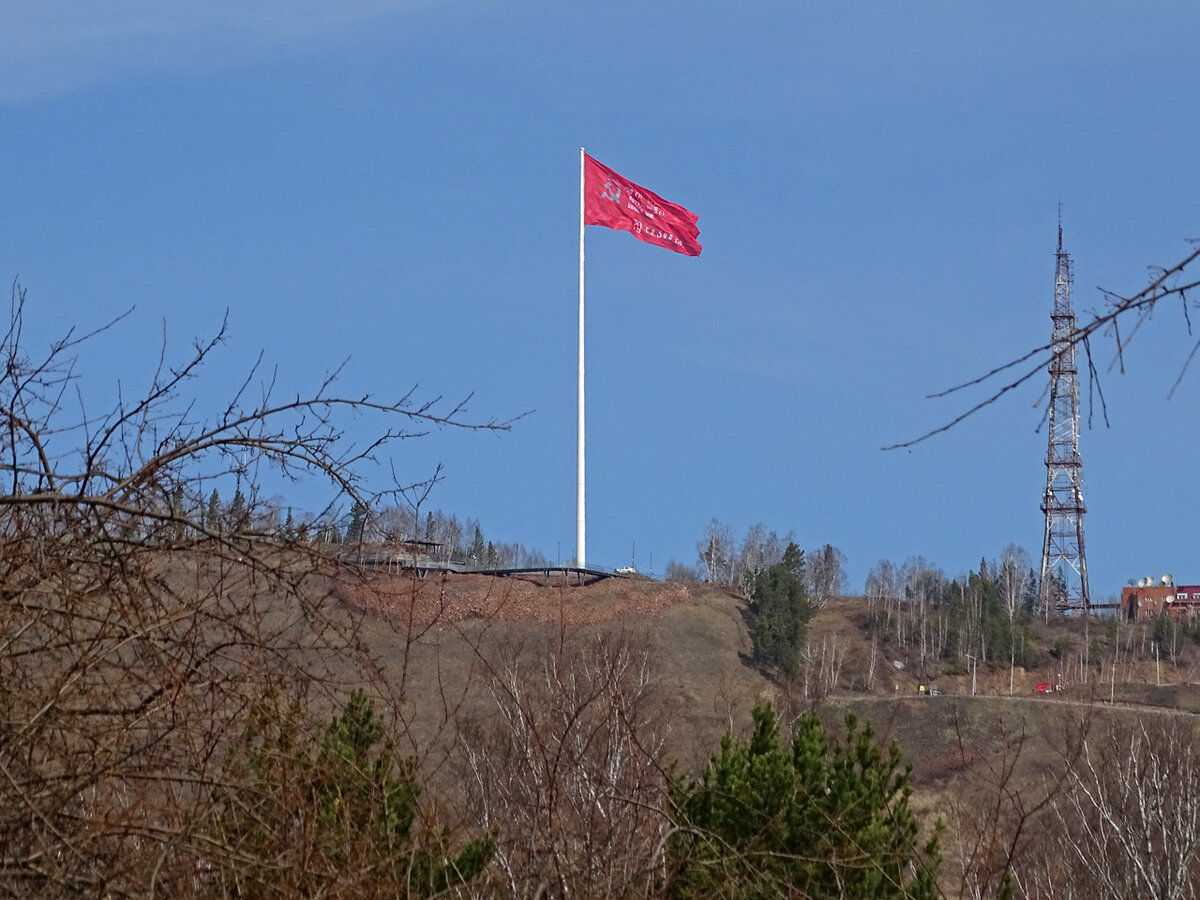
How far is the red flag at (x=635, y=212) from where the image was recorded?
38781mm

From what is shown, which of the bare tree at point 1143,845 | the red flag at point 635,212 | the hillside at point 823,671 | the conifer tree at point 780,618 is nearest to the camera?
the bare tree at point 1143,845

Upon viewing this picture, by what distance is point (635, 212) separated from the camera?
4000cm

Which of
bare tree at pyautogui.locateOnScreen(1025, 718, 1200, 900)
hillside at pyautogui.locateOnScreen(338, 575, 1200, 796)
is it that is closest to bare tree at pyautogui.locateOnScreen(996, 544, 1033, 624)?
hillside at pyautogui.locateOnScreen(338, 575, 1200, 796)

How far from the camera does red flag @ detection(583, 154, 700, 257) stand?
127 ft

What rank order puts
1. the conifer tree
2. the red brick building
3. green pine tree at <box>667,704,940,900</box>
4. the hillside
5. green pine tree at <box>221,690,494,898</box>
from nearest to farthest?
green pine tree at <box>221,690,494,898</box>, green pine tree at <box>667,704,940,900</box>, the hillside, the conifer tree, the red brick building

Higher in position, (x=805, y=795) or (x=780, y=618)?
(x=780, y=618)

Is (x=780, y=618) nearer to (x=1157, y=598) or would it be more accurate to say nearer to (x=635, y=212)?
(x=635, y=212)

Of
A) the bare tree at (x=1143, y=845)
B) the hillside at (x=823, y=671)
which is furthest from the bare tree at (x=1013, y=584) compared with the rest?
the bare tree at (x=1143, y=845)

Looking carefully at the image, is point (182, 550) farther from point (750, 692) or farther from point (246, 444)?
point (750, 692)

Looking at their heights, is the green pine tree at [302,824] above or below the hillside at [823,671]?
above

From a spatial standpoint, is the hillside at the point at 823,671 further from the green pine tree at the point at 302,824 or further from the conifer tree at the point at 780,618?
the green pine tree at the point at 302,824

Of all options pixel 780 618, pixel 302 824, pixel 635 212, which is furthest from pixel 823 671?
pixel 302 824

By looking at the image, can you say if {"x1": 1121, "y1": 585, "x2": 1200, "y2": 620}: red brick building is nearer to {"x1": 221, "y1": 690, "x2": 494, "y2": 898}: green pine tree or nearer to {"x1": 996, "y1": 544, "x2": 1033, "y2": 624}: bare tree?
{"x1": 996, "y1": 544, "x2": 1033, "y2": 624}: bare tree

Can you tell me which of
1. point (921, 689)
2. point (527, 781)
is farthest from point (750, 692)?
point (527, 781)
